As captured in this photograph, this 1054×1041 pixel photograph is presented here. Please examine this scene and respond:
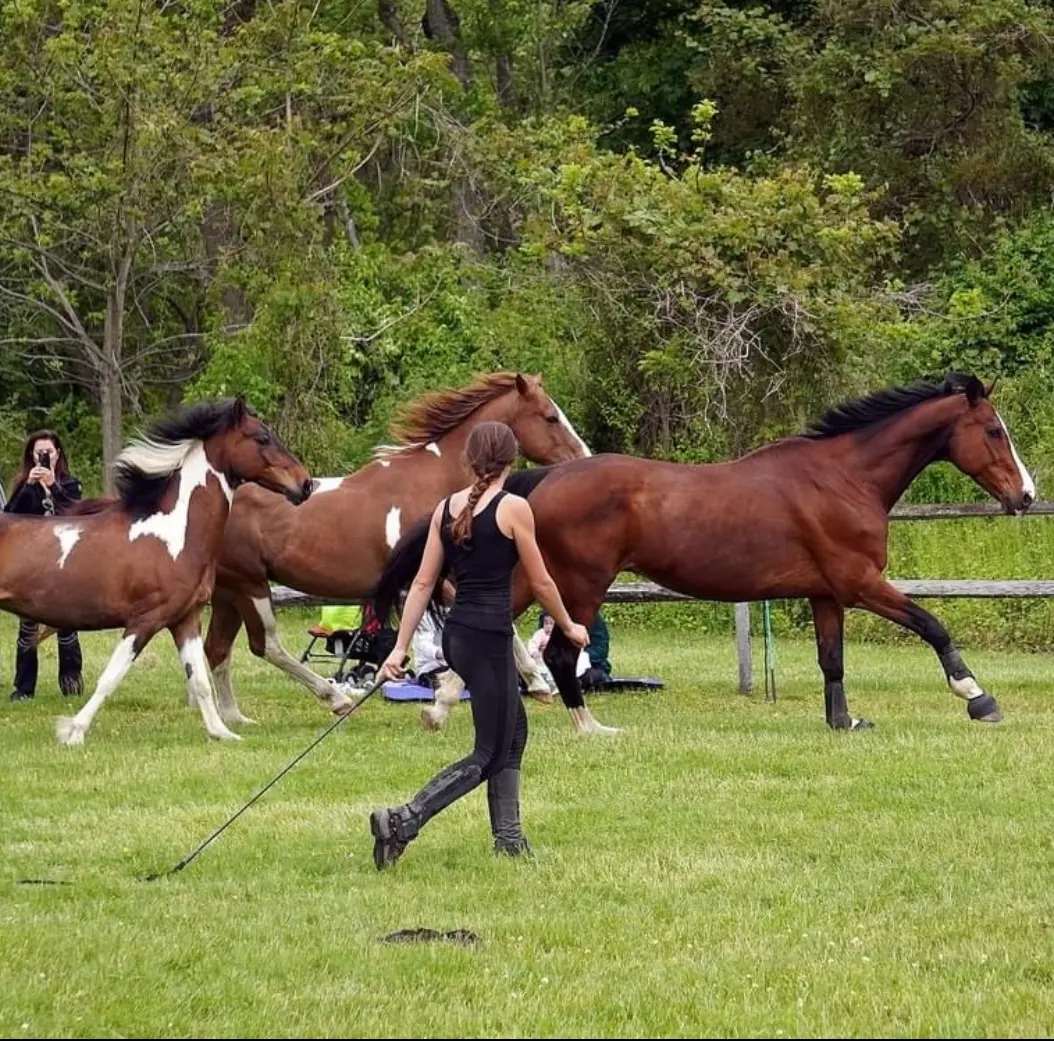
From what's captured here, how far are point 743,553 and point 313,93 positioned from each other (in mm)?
14226

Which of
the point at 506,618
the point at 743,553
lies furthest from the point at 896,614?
the point at 506,618

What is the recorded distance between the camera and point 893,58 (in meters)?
25.0

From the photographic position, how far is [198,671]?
11672 mm

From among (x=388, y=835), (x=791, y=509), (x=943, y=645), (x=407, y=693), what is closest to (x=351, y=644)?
(x=407, y=693)

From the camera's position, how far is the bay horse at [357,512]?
1288cm

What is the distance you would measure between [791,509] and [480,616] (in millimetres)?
4890

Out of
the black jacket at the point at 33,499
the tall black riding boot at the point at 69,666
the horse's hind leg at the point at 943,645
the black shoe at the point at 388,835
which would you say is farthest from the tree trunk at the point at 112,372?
the black shoe at the point at 388,835

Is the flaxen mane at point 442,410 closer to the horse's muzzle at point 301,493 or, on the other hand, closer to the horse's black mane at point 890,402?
the horse's muzzle at point 301,493

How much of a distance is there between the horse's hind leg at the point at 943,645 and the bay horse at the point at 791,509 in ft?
0.05

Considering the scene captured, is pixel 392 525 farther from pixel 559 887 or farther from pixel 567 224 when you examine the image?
pixel 567 224

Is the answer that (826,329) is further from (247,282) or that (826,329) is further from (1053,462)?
(247,282)

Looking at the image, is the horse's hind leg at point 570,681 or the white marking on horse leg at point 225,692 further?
the white marking on horse leg at point 225,692

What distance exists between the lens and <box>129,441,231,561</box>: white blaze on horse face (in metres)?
11.7

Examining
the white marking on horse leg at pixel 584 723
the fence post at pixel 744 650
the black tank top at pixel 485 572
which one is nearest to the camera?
the black tank top at pixel 485 572
